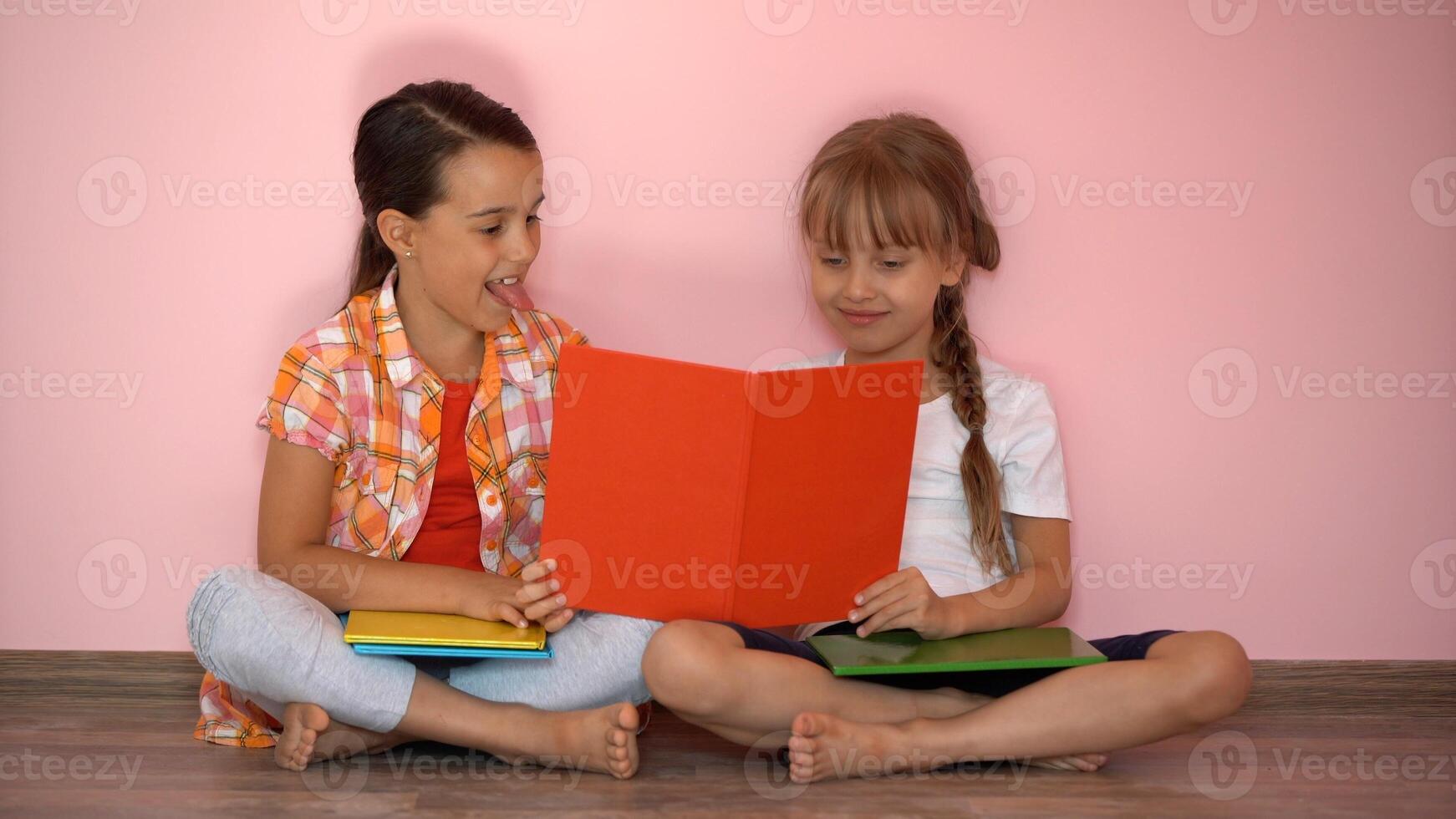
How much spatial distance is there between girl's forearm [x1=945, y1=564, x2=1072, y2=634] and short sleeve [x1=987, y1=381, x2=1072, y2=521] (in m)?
0.08

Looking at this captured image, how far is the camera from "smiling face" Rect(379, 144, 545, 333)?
1646mm

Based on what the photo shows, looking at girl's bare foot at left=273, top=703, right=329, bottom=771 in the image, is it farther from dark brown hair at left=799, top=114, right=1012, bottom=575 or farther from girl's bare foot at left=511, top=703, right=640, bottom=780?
dark brown hair at left=799, top=114, right=1012, bottom=575

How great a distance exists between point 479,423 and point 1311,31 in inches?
53.5

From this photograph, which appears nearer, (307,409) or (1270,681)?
(307,409)

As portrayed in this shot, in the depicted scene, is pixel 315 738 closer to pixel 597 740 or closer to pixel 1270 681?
pixel 597 740

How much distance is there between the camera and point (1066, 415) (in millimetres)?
1939

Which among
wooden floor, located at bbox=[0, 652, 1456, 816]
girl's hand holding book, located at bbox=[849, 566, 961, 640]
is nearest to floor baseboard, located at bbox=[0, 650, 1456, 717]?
wooden floor, located at bbox=[0, 652, 1456, 816]

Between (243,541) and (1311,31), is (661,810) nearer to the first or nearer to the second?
(243,541)

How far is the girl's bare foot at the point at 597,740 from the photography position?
Answer: 1.43 metres

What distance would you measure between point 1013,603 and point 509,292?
771mm

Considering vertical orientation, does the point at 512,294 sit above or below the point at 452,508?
above

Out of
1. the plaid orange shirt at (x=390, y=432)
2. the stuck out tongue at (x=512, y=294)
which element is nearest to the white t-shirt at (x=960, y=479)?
the plaid orange shirt at (x=390, y=432)

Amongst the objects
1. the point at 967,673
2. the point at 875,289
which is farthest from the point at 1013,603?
the point at 875,289

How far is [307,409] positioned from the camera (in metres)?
1.60
